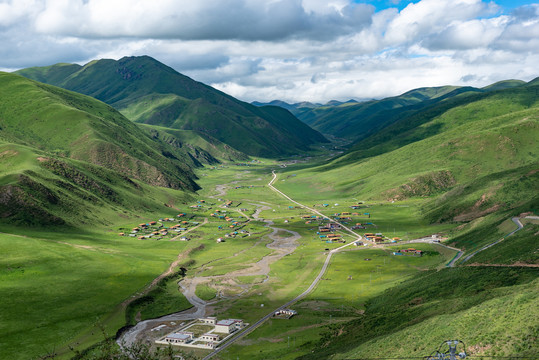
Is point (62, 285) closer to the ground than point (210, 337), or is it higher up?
higher up

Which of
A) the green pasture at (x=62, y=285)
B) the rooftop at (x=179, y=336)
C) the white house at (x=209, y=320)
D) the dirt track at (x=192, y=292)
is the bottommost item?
the dirt track at (x=192, y=292)

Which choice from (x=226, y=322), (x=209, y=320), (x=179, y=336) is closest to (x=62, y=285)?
(x=209, y=320)

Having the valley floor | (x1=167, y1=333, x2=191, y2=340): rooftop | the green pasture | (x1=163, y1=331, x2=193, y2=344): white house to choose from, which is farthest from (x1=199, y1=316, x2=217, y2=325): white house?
the green pasture

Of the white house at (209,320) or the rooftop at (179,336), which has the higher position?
the rooftop at (179,336)

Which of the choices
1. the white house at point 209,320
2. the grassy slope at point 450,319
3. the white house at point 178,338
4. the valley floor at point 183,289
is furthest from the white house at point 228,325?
the grassy slope at point 450,319

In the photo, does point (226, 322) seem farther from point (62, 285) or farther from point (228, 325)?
point (62, 285)

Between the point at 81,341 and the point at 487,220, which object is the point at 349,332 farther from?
Answer: the point at 487,220

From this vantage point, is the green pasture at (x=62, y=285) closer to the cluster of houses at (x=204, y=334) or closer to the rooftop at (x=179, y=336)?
the rooftop at (x=179, y=336)

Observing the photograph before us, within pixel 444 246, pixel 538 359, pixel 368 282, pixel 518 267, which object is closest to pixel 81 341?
pixel 368 282
